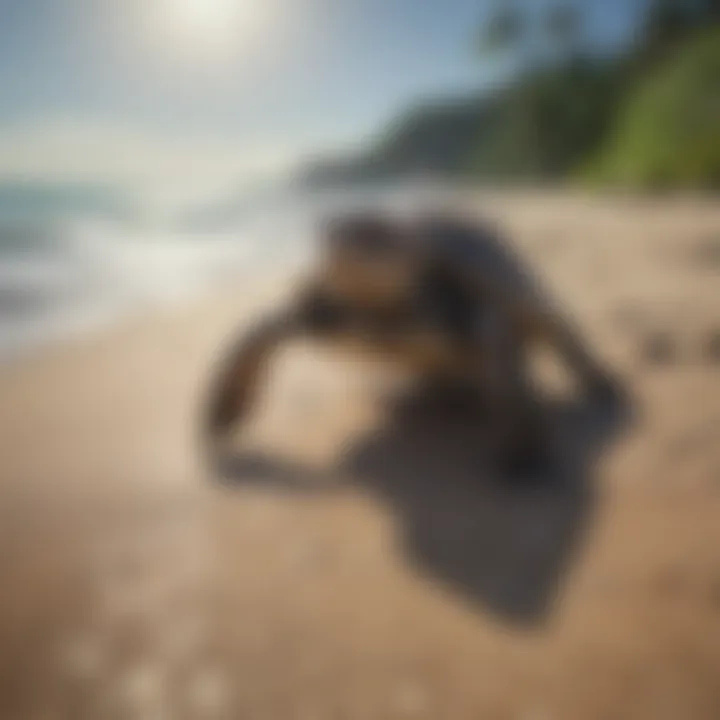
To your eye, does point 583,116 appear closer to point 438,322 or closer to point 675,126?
point 675,126

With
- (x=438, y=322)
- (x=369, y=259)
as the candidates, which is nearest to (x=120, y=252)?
(x=369, y=259)

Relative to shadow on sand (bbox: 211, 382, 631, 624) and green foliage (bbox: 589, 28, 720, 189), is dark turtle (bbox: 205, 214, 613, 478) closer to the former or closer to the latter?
shadow on sand (bbox: 211, 382, 631, 624)

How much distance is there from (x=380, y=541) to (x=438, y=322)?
336 mm

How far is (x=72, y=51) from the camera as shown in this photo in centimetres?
48

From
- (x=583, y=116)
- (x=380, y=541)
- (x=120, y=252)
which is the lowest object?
(x=380, y=541)

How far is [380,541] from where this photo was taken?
57 centimetres

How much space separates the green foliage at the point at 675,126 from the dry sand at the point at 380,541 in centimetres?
4

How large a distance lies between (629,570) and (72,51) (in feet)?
1.82

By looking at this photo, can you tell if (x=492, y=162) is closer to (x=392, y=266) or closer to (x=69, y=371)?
(x=392, y=266)

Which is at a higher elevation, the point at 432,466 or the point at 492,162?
the point at 492,162

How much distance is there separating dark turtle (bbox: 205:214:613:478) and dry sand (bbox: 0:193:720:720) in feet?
0.14

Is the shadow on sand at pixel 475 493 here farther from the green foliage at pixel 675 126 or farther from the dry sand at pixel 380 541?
the green foliage at pixel 675 126

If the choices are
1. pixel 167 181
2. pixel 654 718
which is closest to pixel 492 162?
pixel 167 181

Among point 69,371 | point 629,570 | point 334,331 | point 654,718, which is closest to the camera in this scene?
point 654,718
